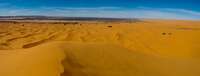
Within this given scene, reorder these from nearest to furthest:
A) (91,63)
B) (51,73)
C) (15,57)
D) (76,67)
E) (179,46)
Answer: (51,73), (76,67), (91,63), (15,57), (179,46)

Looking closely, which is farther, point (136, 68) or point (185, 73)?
point (185, 73)

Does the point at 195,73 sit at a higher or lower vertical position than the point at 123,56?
lower

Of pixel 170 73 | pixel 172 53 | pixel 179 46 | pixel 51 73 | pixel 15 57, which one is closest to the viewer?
pixel 51 73

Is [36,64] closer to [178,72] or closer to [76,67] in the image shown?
[76,67]

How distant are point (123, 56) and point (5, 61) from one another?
1.58 m

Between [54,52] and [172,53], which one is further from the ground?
[54,52]

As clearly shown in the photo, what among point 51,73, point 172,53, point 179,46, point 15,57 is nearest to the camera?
point 51,73

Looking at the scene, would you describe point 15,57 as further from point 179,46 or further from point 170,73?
point 179,46

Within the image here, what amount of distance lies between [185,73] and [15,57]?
7.50ft

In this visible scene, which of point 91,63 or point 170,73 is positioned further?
point 170,73

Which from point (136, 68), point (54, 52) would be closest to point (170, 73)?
point (136, 68)

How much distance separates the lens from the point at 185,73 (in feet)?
13.7

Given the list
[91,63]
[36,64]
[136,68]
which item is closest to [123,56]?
[136,68]

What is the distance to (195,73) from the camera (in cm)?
427
